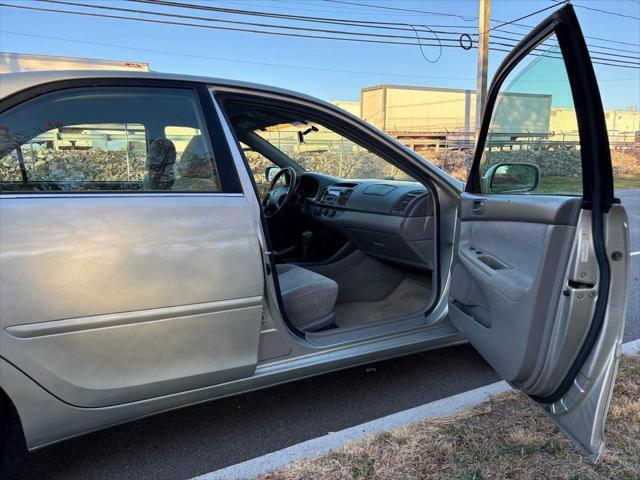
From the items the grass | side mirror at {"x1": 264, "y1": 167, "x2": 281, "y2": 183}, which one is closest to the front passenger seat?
the grass

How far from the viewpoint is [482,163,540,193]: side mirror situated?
82.3 inches

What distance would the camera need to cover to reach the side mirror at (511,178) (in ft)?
6.86

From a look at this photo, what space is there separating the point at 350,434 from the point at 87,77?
1.91 meters

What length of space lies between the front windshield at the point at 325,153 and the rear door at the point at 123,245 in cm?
126

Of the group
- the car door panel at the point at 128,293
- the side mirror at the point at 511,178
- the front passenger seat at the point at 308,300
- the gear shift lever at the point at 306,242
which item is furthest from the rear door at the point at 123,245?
the gear shift lever at the point at 306,242

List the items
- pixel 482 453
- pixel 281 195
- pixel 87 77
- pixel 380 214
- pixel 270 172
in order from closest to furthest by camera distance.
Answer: pixel 87 77 < pixel 482 453 < pixel 380 214 < pixel 281 195 < pixel 270 172

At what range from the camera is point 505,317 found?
191 centimetres

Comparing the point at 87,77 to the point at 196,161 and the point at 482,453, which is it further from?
the point at 482,453

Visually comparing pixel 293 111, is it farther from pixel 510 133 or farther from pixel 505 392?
pixel 505 392

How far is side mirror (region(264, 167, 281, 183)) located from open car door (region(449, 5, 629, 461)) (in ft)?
7.84

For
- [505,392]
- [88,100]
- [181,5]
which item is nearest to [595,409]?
[505,392]

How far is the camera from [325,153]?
4754 millimetres

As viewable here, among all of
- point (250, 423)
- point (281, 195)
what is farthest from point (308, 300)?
point (281, 195)

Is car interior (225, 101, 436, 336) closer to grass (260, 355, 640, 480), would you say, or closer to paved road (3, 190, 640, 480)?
paved road (3, 190, 640, 480)
